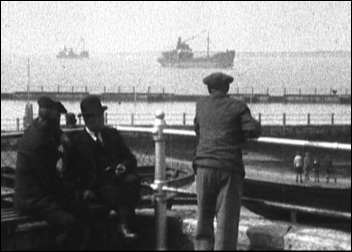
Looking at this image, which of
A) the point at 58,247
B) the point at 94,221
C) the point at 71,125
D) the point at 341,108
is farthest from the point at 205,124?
the point at 341,108

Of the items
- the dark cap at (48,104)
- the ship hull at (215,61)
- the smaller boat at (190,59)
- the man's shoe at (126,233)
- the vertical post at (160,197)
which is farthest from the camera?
the ship hull at (215,61)

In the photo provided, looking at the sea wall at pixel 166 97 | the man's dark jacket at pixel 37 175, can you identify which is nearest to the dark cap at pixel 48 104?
the man's dark jacket at pixel 37 175

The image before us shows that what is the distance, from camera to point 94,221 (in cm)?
548

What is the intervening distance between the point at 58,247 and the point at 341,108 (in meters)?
66.4

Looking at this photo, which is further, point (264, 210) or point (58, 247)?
point (264, 210)

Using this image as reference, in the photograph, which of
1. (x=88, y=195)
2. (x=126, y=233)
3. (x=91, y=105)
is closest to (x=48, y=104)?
(x=91, y=105)

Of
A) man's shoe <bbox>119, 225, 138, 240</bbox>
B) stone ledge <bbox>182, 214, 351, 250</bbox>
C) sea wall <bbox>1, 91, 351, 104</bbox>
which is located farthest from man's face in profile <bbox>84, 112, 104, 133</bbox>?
sea wall <bbox>1, 91, 351, 104</bbox>

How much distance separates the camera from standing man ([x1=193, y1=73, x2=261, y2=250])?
5293mm

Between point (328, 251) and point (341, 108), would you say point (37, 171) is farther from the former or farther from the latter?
point (341, 108)

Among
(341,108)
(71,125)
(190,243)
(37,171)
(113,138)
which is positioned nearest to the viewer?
(37,171)

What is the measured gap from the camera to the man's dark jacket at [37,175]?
5215 mm

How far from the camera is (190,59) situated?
15562 cm

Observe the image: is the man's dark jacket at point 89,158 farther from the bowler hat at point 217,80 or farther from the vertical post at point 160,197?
the bowler hat at point 217,80

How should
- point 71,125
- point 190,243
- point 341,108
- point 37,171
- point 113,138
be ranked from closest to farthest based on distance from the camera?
1. point 37,171
2. point 113,138
3. point 190,243
4. point 71,125
5. point 341,108
